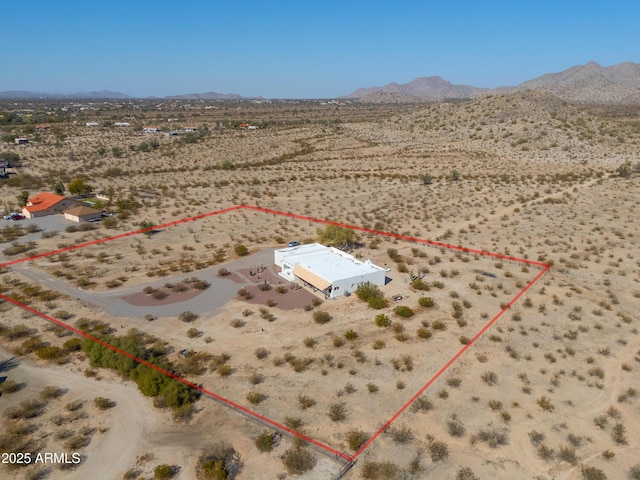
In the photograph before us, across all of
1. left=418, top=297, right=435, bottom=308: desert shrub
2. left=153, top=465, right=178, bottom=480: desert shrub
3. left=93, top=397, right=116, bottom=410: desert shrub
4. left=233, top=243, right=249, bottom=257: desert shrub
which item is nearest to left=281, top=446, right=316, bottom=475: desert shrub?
left=153, top=465, right=178, bottom=480: desert shrub

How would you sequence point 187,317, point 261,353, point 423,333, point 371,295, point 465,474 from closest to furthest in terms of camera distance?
1. point 465,474
2. point 261,353
3. point 423,333
4. point 187,317
5. point 371,295

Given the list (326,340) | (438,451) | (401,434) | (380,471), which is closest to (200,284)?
(326,340)

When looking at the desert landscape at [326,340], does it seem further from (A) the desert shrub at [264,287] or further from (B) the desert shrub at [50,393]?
(A) the desert shrub at [264,287]

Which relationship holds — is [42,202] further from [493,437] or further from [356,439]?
[493,437]

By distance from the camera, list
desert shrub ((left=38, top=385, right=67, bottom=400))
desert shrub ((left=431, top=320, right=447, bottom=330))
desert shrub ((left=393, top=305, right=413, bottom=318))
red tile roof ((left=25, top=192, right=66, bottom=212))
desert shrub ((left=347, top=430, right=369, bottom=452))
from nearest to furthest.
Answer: desert shrub ((left=347, top=430, right=369, bottom=452)) → desert shrub ((left=38, top=385, right=67, bottom=400)) → desert shrub ((left=431, top=320, right=447, bottom=330)) → desert shrub ((left=393, top=305, right=413, bottom=318)) → red tile roof ((left=25, top=192, right=66, bottom=212))

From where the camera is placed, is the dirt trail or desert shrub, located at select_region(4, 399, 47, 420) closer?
Answer: the dirt trail

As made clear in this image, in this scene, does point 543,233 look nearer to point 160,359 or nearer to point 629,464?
point 629,464

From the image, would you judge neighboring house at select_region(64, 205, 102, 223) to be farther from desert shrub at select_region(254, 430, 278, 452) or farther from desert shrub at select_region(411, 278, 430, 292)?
desert shrub at select_region(254, 430, 278, 452)
